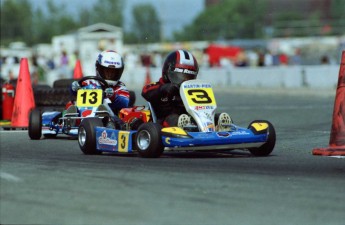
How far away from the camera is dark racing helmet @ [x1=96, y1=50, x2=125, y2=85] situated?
11.8 metres

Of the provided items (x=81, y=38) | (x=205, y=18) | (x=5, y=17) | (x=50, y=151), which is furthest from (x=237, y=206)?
(x=205, y=18)

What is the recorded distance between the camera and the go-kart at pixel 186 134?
8891 millimetres

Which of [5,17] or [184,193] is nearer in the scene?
[184,193]

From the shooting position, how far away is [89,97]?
38.0ft

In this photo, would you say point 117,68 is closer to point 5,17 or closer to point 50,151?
point 50,151

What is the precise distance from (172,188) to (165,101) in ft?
10.1

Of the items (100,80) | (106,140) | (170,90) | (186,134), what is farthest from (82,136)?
(100,80)

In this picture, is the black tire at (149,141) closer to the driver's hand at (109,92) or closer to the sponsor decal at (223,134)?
the sponsor decal at (223,134)

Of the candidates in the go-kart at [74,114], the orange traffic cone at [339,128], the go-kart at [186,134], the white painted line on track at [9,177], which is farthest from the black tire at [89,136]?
the orange traffic cone at [339,128]

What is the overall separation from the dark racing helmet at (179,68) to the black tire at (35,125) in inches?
105

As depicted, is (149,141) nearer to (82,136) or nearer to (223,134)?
(223,134)

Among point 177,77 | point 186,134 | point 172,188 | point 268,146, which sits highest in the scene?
point 177,77

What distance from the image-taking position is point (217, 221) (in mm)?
5504

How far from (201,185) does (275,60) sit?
3628cm
